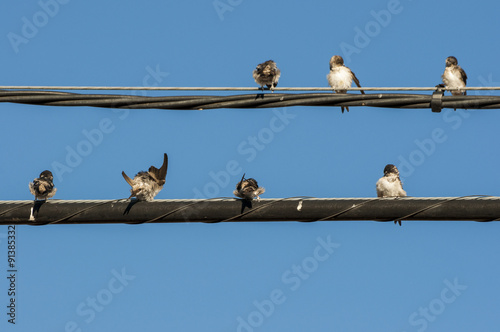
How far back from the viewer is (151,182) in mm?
12594

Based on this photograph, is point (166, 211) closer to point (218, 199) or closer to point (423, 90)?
point (218, 199)

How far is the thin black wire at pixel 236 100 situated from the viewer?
874 cm

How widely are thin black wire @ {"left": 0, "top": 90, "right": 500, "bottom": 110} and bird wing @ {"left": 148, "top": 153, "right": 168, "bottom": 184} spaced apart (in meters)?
3.98
